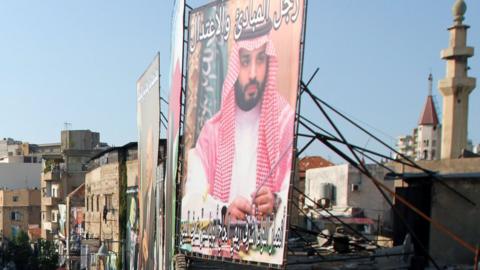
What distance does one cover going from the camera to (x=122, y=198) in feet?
91.7

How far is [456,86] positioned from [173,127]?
1613 centimetres

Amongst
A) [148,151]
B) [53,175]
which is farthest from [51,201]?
[148,151]

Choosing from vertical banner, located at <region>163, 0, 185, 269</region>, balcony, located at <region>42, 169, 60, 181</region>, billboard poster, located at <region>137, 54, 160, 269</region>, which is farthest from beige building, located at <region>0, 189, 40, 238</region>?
vertical banner, located at <region>163, 0, 185, 269</region>

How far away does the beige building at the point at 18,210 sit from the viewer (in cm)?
5328

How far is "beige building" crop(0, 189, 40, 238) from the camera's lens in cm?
5328

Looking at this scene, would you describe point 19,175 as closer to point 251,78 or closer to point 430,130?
point 430,130

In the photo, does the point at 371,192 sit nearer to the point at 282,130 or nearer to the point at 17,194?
the point at 282,130

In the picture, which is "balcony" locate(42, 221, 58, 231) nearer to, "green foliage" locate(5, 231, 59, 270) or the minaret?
"green foliage" locate(5, 231, 59, 270)

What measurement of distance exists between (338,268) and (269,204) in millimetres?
2261

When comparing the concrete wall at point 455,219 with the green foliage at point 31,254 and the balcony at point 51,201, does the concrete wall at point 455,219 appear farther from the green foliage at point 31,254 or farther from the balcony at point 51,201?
the balcony at point 51,201

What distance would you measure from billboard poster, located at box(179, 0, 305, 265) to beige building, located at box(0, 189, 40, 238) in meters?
43.1

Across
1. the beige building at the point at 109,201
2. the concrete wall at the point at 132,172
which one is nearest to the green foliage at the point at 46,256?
the beige building at the point at 109,201

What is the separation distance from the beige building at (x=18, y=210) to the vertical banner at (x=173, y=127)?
135 feet

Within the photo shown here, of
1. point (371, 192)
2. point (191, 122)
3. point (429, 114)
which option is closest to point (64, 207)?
point (371, 192)
